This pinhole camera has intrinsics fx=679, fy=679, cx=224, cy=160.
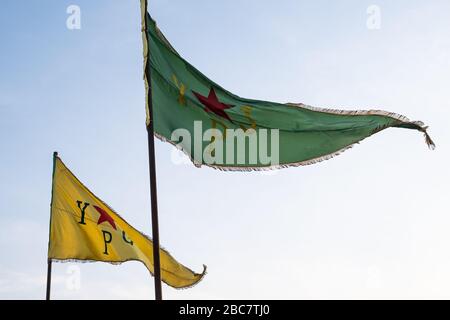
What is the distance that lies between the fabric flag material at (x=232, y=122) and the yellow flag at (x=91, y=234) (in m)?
6.79

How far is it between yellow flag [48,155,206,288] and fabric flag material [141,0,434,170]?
679 centimetres

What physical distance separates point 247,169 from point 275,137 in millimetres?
880

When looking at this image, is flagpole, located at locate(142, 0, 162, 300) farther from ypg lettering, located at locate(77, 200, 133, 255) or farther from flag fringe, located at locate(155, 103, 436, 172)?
ypg lettering, located at locate(77, 200, 133, 255)

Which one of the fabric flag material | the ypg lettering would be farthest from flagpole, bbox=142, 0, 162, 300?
the ypg lettering

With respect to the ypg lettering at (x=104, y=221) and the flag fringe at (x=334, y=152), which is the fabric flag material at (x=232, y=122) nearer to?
the flag fringe at (x=334, y=152)

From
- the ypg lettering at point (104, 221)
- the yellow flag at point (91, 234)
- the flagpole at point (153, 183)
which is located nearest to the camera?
the flagpole at point (153, 183)

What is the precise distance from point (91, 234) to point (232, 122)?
22.9ft

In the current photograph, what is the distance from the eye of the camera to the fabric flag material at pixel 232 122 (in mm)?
11047

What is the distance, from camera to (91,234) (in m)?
17.2

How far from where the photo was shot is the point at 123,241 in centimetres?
1752

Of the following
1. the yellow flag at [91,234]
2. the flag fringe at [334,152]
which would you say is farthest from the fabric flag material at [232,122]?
the yellow flag at [91,234]
